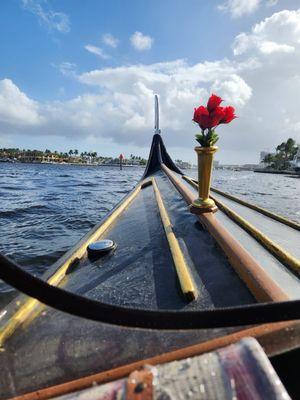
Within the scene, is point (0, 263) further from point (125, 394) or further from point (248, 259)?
point (248, 259)

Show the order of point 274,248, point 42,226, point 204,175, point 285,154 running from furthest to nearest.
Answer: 1. point 285,154
2. point 42,226
3. point 204,175
4. point 274,248

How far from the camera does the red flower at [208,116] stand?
121 inches

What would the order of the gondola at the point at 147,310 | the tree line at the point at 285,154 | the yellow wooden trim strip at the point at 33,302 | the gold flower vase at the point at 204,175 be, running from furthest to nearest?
the tree line at the point at 285,154 < the gold flower vase at the point at 204,175 < the yellow wooden trim strip at the point at 33,302 < the gondola at the point at 147,310

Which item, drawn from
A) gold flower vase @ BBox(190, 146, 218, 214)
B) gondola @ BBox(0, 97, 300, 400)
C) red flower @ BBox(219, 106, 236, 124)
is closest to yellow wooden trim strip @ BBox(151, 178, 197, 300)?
gondola @ BBox(0, 97, 300, 400)

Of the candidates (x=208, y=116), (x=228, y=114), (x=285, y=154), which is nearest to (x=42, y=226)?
(x=208, y=116)

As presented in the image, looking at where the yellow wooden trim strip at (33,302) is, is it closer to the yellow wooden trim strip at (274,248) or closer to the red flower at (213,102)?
the yellow wooden trim strip at (274,248)

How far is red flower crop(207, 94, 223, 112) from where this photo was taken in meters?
3.06

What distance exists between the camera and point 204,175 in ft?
10.6

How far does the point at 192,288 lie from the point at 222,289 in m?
0.19

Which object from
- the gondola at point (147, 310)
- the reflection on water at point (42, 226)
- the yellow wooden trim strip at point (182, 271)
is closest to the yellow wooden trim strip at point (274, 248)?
the gondola at point (147, 310)

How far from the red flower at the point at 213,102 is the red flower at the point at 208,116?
3 centimetres

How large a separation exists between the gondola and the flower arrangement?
860 millimetres

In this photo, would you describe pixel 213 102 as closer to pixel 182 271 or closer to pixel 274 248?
pixel 274 248

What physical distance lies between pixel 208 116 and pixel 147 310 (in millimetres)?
2417
